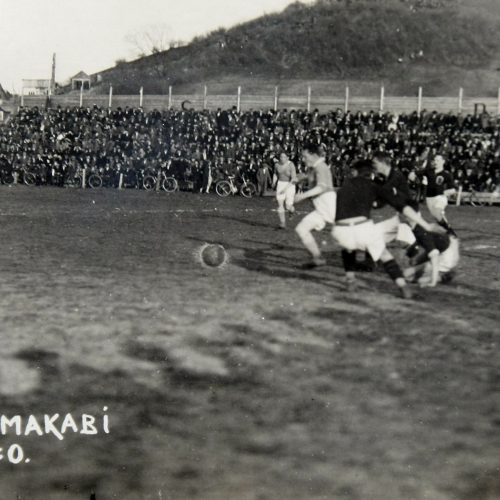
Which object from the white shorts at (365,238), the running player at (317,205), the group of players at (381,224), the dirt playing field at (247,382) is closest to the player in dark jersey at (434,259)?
the group of players at (381,224)

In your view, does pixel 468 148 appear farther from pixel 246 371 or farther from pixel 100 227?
pixel 246 371

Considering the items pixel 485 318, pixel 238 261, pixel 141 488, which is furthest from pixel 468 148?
pixel 141 488

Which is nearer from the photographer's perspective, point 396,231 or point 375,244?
point 375,244

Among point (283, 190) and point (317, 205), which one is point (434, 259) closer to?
point (317, 205)

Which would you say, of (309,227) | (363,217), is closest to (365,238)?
(363,217)

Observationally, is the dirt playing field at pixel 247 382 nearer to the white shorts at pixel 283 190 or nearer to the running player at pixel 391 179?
the running player at pixel 391 179
